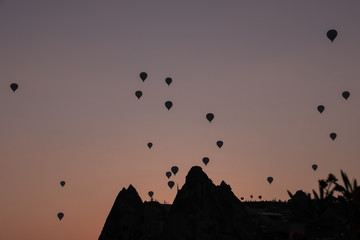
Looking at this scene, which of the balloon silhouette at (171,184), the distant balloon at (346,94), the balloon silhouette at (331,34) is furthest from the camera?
the balloon silhouette at (171,184)

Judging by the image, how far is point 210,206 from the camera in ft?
155

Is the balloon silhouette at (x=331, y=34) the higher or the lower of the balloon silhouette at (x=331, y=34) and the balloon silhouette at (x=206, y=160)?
the higher

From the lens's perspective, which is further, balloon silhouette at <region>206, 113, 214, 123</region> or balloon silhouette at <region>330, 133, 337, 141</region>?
balloon silhouette at <region>206, 113, 214, 123</region>

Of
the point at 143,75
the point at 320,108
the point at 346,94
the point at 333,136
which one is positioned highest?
the point at 143,75

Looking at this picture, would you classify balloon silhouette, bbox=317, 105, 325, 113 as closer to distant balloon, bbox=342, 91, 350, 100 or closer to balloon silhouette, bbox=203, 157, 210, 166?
distant balloon, bbox=342, 91, 350, 100

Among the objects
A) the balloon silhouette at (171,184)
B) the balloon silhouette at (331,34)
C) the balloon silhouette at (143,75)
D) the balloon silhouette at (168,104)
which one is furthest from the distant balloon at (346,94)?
the balloon silhouette at (171,184)

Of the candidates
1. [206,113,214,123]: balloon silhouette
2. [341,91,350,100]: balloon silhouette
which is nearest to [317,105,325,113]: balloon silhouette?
[341,91,350,100]: balloon silhouette

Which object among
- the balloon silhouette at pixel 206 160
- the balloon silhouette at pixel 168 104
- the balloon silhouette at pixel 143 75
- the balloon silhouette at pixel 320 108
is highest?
the balloon silhouette at pixel 143 75

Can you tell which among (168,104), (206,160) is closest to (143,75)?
(168,104)

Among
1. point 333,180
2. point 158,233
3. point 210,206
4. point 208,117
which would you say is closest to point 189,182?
point 210,206

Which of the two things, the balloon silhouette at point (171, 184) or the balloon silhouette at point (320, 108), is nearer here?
the balloon silhouette at point (320, 108)

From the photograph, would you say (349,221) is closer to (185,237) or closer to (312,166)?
(185,237)

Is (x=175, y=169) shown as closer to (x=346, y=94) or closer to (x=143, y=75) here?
(x=143, y=75)

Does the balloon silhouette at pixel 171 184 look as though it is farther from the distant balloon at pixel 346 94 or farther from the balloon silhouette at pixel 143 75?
the distant balloon at pixel 346 94
